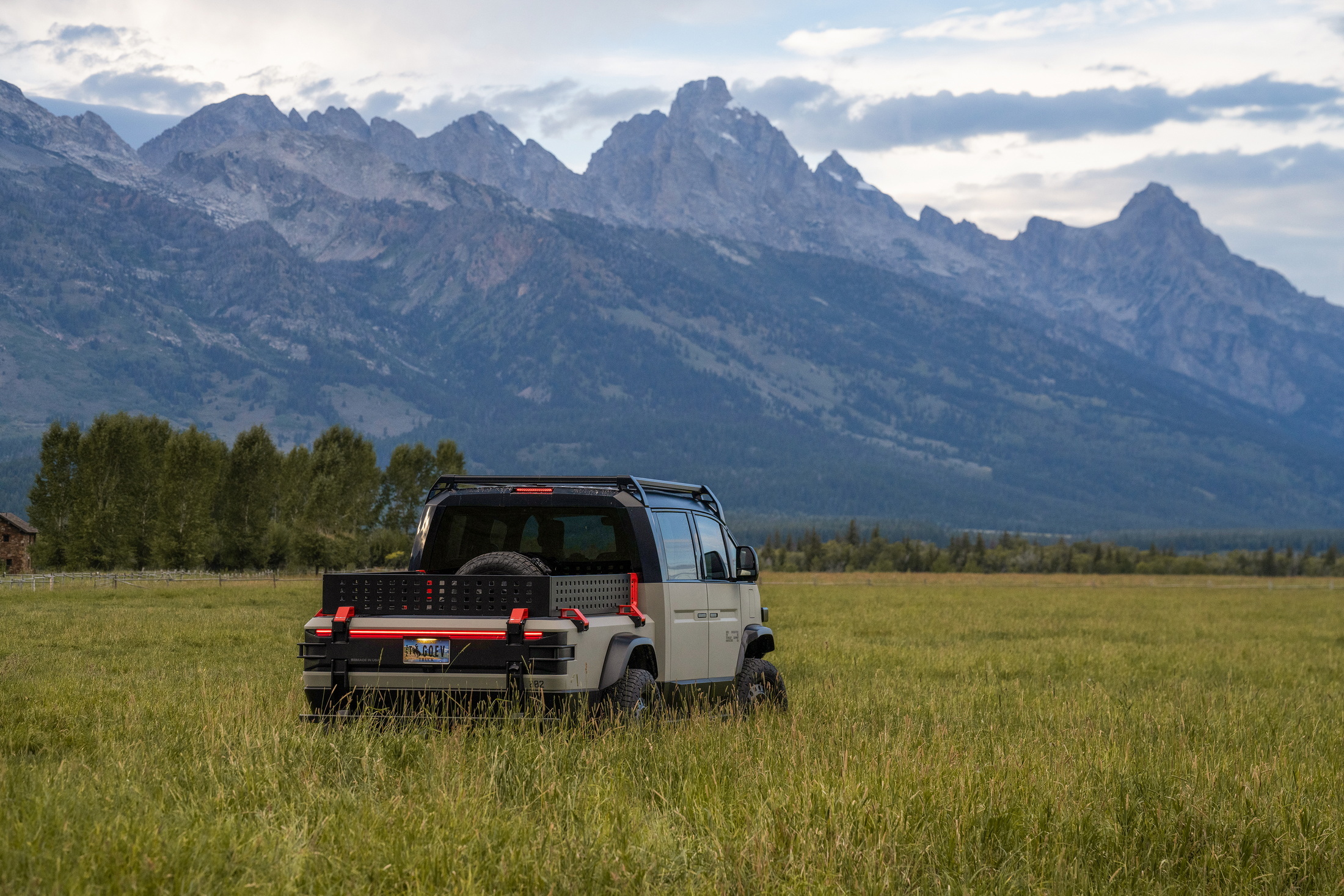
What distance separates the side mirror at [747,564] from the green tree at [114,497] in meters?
82.5

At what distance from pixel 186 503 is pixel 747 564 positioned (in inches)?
3369

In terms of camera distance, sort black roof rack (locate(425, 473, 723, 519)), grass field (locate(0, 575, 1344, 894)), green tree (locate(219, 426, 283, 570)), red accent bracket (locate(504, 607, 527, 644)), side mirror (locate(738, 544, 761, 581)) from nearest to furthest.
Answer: grass field (locate(0, 575, 1344, 894)) < red accent bracket (locate(504, 607, 527, 644)) < black roof rack (locate(425, 473, 723, 519)) < side mirror (locate(738, 544, 761, 581)) < green tree (locate(219, 426, 283, 570))

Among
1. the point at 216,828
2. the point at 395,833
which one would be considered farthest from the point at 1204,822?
the point at 216,828

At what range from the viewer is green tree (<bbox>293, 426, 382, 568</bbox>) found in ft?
299

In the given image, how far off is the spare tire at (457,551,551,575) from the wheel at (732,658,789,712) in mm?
2857

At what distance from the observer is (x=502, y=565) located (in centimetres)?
1046

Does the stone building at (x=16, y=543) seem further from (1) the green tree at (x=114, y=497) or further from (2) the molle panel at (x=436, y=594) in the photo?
(2) the molle panel at (x=436, y=594)

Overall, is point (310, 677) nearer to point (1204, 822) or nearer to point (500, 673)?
point (500, 673)

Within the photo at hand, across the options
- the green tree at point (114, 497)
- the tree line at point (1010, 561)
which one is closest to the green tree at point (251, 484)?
the green tree at point (114, 497)

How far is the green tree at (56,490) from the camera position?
3383 inches

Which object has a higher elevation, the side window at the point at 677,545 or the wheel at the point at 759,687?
the side window at the point at 677,545

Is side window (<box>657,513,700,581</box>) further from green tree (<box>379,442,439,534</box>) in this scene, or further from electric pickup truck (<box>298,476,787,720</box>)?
green tree (<box>379,442,439,534</box>)

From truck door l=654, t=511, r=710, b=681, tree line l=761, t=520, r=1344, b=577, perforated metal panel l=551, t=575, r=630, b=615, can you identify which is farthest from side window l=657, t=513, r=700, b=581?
tree line l=761, t=520, r=1344, b=577

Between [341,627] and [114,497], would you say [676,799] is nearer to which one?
[341,627]
